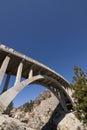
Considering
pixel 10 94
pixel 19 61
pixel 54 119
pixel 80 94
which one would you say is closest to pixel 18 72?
Answer: pixel 19 61

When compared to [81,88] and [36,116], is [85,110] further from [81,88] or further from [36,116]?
[36,116]

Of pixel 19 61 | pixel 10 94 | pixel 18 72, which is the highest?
pixel 19 61

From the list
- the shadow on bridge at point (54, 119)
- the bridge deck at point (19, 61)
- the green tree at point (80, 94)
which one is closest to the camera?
the green tree at point (80, 94)

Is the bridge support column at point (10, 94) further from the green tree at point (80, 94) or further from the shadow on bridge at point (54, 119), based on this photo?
the shadow on bridge at point (54, 119)

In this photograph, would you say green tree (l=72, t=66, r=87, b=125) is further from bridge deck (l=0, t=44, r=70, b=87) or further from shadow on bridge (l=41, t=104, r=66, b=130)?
shadow on bridge (l=41, t=104, r=66, b=130)

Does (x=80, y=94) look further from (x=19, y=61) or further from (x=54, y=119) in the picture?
(x=54, y=119)

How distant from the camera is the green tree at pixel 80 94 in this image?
17953 mm

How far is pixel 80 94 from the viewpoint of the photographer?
18391 millimetres

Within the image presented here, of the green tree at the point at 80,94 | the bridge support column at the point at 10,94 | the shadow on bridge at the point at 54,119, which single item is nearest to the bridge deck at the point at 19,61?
the bridge support column at the point at 10,94

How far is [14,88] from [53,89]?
19.8 metres

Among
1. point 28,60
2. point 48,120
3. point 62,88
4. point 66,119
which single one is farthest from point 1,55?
point 48,120

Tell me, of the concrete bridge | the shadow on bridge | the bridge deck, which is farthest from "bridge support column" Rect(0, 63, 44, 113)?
the shadow on bridge

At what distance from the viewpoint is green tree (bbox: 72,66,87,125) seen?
18.0 metres

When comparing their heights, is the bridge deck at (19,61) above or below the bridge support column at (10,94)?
above
